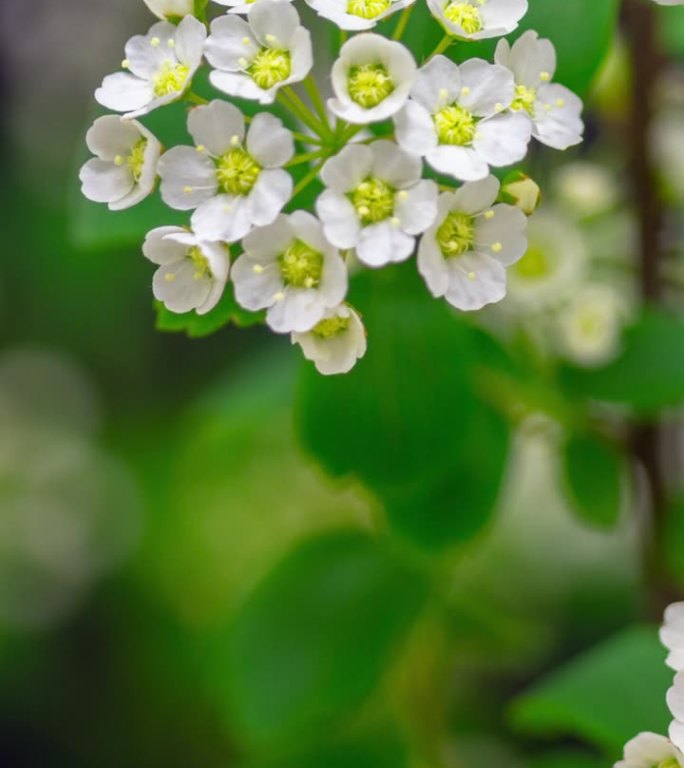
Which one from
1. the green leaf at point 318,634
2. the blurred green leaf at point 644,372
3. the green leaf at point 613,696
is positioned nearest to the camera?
the green leaf at point 613,696

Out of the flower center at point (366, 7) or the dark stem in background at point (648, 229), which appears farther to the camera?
the dark stem in background at point (648, 229)

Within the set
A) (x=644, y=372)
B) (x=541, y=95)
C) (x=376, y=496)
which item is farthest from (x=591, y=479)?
(x=541, y=95)

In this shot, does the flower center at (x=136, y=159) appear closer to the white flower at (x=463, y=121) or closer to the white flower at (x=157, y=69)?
the white flower at (x=157, y=69)

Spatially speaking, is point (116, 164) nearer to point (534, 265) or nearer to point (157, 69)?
point (157, 69)

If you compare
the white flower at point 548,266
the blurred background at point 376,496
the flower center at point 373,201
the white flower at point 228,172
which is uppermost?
the white flower at point 228,172

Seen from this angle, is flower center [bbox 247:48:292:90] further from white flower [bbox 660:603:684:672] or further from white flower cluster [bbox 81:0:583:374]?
white flower [bbox 660:603:684:672]

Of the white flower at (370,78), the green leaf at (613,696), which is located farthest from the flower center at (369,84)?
the green leaf at (613,696)
